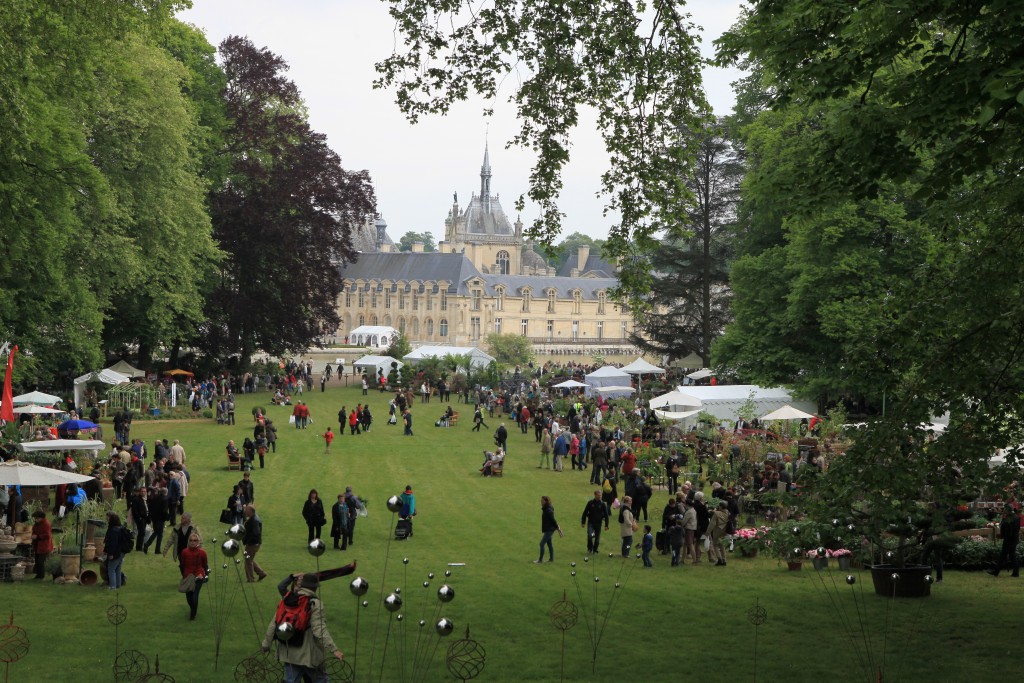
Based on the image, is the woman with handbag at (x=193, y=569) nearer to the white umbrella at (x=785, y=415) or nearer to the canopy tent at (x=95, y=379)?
the white umbrella at (x=785, y=415)

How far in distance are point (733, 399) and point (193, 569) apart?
23.3m

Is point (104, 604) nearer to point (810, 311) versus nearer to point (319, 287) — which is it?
point (810, 311)

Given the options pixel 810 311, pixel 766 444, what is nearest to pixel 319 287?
pixel 810 311

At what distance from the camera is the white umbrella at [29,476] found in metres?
16.7

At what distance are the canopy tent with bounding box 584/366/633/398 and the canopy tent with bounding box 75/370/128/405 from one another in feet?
62.1

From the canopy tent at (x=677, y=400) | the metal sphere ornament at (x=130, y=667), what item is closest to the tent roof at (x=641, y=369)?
the canopy tent at (x=677, y=400)

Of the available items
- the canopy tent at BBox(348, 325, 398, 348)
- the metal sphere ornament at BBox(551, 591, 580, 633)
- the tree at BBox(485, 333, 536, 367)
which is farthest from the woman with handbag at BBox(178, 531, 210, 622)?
the tree at BBox(485, 333, 536, 367)

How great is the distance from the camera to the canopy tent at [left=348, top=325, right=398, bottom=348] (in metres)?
77.7

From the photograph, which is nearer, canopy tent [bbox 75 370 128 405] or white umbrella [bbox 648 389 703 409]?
white umbrella [bbox 648 389 703 409]

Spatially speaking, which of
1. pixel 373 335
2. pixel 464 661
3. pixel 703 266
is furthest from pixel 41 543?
pixel 373 335

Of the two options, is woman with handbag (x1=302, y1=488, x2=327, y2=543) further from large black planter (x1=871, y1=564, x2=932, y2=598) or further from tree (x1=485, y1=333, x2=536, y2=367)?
tree (x1=485, y1=333, x2=536, y2=367)

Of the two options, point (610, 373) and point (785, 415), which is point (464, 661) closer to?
point (785, 415)

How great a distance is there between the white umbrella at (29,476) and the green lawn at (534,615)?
5.13ft

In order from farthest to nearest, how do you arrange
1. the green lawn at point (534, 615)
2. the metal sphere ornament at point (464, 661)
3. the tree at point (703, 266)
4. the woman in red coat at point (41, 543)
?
the tree at point (703, 266), the woman in red coat at point (41, 543), the green lawn at point (534, 615), the metal sphere ornament at point (464, 661)
